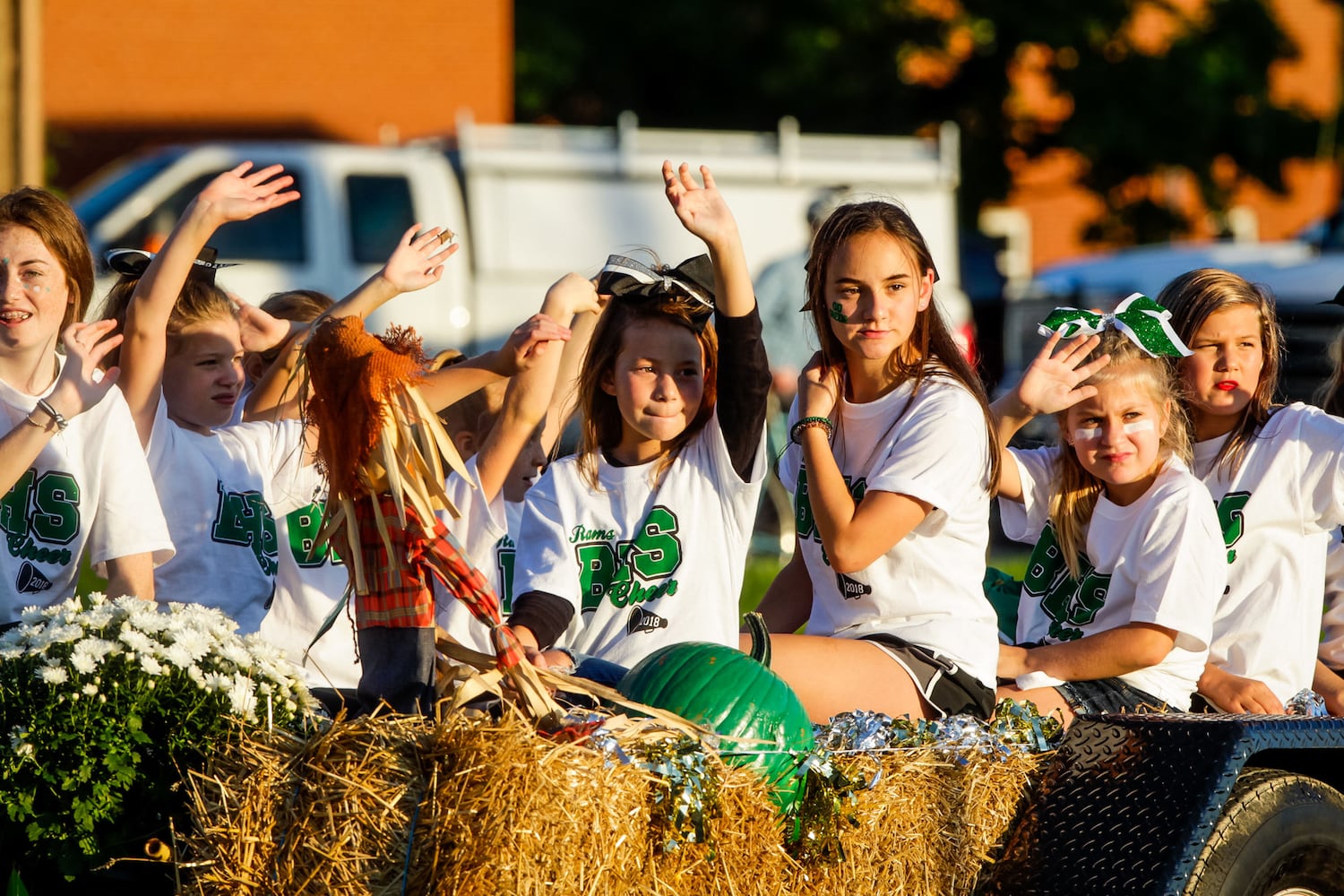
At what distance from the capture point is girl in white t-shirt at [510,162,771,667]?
3.78 m

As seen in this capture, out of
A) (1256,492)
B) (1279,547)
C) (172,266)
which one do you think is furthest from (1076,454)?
(172,266)

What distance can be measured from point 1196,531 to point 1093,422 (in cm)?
38

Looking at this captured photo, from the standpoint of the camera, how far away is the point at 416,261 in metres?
3.87

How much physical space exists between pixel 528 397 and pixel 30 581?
124cm

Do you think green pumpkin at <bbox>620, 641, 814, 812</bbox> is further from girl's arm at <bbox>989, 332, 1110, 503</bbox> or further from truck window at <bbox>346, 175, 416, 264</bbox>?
truck window at <bbox>346, 175, 416, 264</bbox>

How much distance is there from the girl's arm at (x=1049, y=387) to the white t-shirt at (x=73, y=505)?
79.5 inches

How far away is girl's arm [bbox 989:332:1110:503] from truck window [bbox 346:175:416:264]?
30.3 ft

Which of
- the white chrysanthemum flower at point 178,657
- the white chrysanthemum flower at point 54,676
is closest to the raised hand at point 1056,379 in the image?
the white chrysanthemum flower at point 178,657

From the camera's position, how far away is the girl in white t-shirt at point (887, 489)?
12.0 feet

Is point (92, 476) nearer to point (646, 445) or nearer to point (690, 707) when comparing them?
point (646, 445)

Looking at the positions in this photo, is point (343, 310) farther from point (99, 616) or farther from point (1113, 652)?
point (1113, 652)

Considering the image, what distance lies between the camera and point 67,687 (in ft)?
9.72

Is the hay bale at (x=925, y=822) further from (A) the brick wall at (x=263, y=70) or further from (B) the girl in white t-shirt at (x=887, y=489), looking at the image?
(A) the brick wall at (x=263, y=70)

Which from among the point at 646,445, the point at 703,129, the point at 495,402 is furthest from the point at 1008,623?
the point at 703,129
